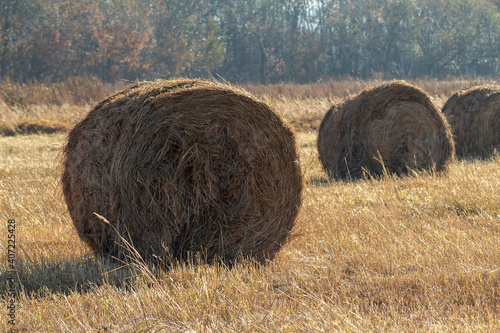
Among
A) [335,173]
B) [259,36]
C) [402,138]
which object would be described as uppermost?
[259,36]

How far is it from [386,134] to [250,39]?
41.4m

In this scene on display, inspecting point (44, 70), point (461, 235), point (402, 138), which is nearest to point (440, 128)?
point (402, 138)

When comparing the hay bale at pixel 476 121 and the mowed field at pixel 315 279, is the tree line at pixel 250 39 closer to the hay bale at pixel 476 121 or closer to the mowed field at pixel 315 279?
the hay bale at pixel 476 121

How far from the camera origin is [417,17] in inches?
2055

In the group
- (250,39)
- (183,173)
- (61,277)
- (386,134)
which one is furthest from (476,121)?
(250,39)

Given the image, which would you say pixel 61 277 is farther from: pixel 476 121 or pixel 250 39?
pixel 250 39

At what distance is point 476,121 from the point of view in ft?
35.4

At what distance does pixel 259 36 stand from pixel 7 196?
4397 cm

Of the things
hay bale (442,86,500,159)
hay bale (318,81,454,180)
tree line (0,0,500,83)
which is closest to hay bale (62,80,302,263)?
hay bale (318,81,454,180)

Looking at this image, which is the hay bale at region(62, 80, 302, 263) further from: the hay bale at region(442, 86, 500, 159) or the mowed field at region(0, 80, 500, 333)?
the hay bale at region(442, 86, 500, 159)

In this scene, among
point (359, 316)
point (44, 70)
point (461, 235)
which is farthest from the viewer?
point (44, 70)

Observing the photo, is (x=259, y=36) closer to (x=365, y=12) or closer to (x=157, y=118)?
(x=365, y=12)

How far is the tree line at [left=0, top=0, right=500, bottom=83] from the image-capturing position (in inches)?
1465

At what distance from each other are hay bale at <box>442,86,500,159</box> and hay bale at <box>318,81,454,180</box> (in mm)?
2211
